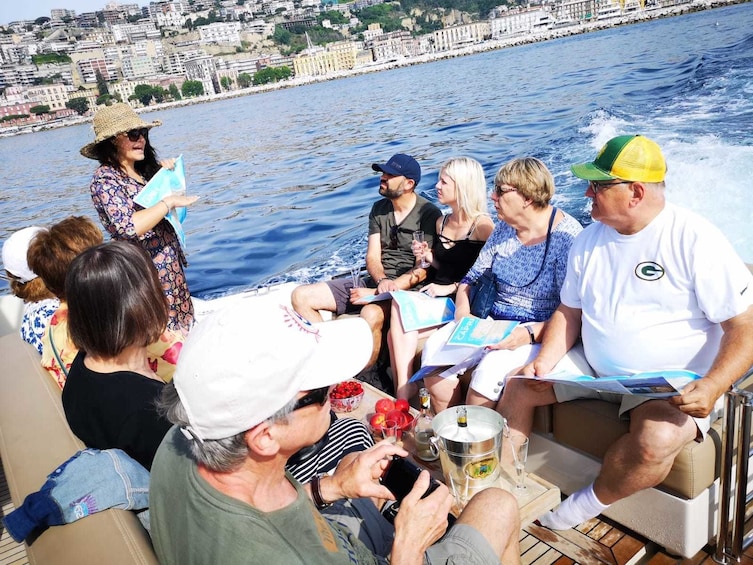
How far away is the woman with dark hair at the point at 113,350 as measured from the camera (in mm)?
1410

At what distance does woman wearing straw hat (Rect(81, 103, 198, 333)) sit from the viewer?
8.53 feet

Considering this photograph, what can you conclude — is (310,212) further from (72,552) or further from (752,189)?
(72,552)

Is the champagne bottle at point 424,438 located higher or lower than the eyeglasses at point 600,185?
lower

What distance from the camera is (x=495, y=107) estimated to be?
1459 centimetres

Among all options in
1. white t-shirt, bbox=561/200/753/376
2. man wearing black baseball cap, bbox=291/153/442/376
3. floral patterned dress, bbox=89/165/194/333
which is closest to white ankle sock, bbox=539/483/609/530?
white t-shirt, bbox=561/200/753/376

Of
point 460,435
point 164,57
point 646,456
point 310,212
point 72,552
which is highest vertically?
point 164,57

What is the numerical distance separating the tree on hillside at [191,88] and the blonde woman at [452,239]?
91.5m

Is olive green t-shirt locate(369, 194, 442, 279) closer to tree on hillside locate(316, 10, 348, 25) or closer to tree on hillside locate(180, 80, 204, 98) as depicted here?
tree on hillside locate(180, 80, 204, 98)

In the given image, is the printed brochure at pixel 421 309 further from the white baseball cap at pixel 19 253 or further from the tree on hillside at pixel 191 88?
the tree on hillside at pixel 191 88

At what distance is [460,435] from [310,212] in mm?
7159

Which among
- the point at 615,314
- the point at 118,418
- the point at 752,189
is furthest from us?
the point at 752,189

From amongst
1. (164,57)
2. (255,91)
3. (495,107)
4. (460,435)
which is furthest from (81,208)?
(164,57)

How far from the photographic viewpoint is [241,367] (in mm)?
891

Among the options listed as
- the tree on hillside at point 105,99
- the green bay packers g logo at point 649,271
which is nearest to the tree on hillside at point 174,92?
the tree on hillside at point 105,99
